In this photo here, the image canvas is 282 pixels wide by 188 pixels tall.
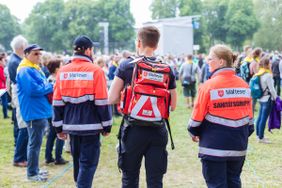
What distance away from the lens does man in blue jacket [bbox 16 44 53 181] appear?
580cm

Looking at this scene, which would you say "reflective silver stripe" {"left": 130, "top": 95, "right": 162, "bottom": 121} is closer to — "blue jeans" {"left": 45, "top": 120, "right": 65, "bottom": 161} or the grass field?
the grass field

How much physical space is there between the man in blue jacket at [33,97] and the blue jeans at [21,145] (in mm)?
897

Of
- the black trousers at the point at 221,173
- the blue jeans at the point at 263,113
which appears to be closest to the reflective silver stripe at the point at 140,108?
the black trousers at the point at 221,173

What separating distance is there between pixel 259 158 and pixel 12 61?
4705 millimetres

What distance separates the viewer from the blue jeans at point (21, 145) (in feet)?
22.4

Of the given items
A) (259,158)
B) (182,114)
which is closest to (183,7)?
(182,114)

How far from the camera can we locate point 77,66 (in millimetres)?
4648

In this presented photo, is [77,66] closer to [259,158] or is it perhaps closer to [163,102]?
[163,102]

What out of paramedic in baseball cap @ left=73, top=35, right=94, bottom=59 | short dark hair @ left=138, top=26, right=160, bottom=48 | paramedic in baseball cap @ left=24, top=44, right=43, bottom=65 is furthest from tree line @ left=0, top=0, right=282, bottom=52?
short dark hair @ left=138, top=26, right=160, bottom=48

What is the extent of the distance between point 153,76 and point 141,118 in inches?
16.3

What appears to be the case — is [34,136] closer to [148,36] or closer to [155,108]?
[155,108]

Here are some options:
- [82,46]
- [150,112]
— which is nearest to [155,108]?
[150,112]

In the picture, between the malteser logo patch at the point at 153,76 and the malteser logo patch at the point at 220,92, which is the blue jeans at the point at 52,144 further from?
the malteser logo patch at the point at 220,92

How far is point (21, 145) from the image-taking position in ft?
22.8
